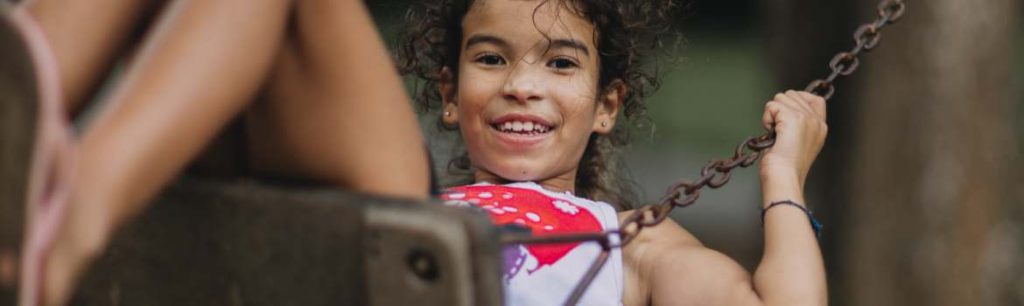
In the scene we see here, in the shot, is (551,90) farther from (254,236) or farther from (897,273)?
(897,273)

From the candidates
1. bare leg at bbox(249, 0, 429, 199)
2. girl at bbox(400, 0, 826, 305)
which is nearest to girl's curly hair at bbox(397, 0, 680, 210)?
girl at bbox(400, 0, 826, 305)

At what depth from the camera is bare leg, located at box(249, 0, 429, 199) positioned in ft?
5.45

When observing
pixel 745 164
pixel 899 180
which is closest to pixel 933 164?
pixel 899 180

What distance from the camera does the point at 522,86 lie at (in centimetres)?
218

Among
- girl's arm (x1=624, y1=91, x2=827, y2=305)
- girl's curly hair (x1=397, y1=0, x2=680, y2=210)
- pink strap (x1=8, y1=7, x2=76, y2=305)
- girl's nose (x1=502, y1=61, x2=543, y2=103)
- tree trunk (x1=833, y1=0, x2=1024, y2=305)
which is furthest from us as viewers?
tree trunk (x1=833, y1=0, x2=1024, y2=305)

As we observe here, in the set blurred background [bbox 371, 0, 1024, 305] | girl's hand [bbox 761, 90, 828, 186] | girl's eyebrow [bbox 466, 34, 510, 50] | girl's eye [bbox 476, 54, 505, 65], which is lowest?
blurred background [bbox 371, 0, 1024, 305]

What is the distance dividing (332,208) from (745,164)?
0.59m

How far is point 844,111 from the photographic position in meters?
4.77

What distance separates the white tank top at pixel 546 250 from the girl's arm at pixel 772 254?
4cm

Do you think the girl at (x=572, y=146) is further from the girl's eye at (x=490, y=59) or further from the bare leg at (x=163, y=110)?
the bare leg at (x=163, y=110)

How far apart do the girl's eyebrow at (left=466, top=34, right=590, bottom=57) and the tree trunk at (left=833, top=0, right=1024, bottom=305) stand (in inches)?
83.0

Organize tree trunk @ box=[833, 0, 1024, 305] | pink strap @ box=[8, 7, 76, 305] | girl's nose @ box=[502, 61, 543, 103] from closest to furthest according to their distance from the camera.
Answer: pink strap @ box=[8, 7, 76, 305], girl's nose @ box=[502, 61, 543, 103], tree trunk @ box=[833, 0, 1024, 305]

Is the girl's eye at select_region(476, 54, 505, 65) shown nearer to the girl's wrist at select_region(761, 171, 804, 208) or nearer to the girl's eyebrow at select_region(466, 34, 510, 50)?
the girl's eyebrow at select_region(466, 34, 510, 50)

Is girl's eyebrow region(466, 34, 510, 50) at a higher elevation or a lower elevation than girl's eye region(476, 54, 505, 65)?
higher
